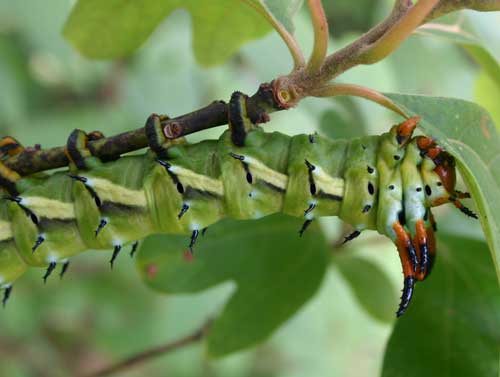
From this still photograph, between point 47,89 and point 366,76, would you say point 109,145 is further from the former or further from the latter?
point 47,89

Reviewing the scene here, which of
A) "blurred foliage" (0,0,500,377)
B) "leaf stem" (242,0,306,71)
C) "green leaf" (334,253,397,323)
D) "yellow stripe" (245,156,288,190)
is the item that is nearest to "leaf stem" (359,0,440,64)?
"leaf stem" (242,0,306,71)

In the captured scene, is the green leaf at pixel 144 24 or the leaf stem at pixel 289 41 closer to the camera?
the leaf stem at pixel 289 41

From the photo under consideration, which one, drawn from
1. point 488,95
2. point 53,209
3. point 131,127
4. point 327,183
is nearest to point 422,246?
point 327,183

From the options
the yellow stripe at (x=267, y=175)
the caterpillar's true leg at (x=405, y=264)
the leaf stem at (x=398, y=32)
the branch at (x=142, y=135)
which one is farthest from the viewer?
the yellow stripe at (x=267, y=175)

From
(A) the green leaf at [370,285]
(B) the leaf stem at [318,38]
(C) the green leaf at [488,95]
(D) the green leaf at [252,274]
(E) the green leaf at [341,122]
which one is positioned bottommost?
(A) the green leaf at [370,285]

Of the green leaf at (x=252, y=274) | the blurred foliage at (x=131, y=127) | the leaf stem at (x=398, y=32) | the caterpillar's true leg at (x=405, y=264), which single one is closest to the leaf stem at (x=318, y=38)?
the leaf stem at (x=398, y=32)

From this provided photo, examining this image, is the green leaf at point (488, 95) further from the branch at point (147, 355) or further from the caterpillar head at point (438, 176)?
the branch at point (147, 355)

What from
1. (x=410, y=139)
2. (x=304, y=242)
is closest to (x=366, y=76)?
(x=304, y=242)
